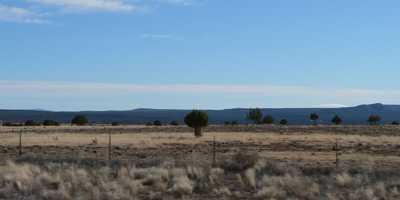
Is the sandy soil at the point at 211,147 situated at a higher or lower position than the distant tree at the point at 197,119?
lower

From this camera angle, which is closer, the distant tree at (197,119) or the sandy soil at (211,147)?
the sandy soil at (211,147)

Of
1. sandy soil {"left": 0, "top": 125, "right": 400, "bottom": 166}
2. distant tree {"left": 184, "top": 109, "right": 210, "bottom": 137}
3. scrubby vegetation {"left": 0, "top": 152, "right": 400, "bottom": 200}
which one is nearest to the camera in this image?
scrubby vegetation {"left": 0, "top": 152, "right": 400, "bottom": 200}

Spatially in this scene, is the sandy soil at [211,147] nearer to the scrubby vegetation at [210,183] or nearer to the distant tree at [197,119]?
the distant tree at [197,119]

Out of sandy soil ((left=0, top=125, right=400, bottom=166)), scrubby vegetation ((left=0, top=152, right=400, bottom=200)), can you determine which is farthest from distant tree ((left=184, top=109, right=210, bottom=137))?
scrubby vegetation ((left=0, top=152, right=400, bottom=200))

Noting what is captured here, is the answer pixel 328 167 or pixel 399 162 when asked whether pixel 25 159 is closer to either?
pixel 328 167

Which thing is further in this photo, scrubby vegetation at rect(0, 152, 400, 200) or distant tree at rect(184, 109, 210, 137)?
distant tree at rect(184, 109, 210, 137)

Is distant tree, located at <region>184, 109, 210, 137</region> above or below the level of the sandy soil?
above

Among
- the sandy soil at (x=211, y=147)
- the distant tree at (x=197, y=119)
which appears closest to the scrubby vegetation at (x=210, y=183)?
the sandy soil at (x=211, y=147)

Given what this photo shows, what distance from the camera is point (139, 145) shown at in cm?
3375

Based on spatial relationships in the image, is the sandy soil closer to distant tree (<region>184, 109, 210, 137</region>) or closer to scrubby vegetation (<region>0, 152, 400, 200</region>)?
distant tree (<region>184, 109, 210, 137</region>)

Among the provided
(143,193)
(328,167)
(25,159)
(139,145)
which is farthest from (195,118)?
(143,193)

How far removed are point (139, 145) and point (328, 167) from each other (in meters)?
19.5

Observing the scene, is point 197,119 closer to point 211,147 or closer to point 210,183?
point 211,147

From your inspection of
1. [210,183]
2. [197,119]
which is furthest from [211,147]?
[210,183]
